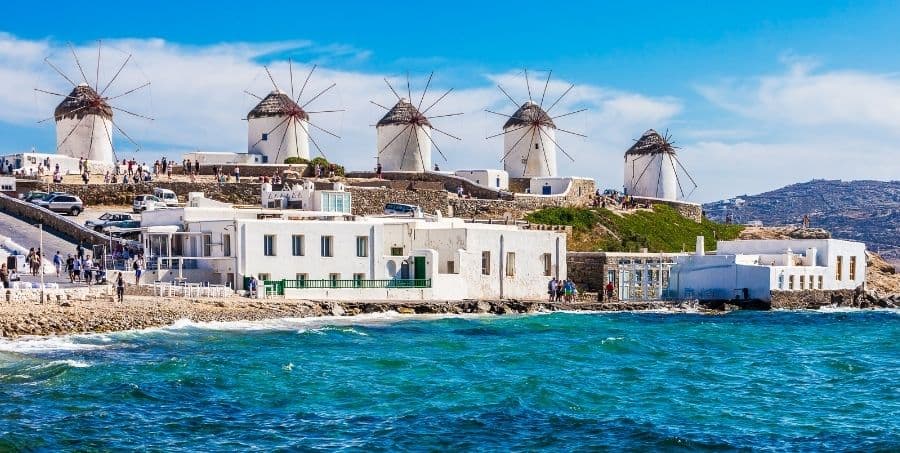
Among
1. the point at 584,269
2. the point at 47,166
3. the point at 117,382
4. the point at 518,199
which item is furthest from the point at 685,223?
the point at 117,382

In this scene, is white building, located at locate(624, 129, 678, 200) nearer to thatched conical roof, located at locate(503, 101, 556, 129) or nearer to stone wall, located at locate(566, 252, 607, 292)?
thatched conical roof, located at locate(503, 101, 556, 129)

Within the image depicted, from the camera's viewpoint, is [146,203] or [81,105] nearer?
[146,203]

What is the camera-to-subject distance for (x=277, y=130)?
71250 mm

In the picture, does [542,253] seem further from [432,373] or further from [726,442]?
[726,442]

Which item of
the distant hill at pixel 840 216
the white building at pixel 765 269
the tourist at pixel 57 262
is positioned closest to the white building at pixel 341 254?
the tourist at pixel 57 262

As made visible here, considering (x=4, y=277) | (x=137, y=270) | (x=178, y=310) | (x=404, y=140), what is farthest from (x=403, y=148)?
(x=4, y=277)

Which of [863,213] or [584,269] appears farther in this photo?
[863,213]

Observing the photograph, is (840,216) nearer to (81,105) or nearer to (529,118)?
(529,118)

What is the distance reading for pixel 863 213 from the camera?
175125 millimetres

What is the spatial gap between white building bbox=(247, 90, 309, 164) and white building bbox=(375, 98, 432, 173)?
5385 millimetres

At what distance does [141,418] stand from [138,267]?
18.3 m

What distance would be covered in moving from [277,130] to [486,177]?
12.4 metres

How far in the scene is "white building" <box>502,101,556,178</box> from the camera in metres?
76.9

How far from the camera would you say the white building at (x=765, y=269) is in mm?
53281
